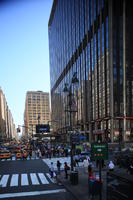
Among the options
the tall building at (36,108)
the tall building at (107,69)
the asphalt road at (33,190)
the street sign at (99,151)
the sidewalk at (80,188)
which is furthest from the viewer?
the tall building at (36,108)

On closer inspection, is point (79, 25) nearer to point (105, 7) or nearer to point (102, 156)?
point (105, 7)

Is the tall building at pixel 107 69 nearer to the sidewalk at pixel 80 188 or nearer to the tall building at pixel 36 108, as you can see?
the sidewalk at pixel 80 188

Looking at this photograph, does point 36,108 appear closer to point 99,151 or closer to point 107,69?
point 107,69

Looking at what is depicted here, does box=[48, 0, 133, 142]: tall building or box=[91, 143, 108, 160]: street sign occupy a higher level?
box=[48, 0, 133, 142]: tall building

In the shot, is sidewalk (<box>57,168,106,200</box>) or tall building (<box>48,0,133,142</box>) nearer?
sidewalk (<box>57,168,106,200</box>)

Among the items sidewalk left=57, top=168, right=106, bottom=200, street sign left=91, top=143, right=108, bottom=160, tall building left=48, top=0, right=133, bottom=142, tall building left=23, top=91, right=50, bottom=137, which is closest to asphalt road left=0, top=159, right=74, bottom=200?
sidewalk left=57, top=168, right=106, bottom=200

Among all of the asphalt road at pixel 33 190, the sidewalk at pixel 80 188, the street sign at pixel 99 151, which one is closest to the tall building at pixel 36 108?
the asphalt road at pixel 33 190

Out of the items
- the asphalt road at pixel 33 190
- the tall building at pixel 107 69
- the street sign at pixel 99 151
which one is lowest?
the asphalt road at pixel 33 190

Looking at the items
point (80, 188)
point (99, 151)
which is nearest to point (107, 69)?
point (80, 188)

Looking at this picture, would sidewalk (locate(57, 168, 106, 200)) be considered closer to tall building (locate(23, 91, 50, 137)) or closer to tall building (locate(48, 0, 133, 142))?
tall building (locate(48, 0, 133, 142))

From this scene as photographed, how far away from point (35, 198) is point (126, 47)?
4906 centimetres

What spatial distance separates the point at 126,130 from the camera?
171 ft

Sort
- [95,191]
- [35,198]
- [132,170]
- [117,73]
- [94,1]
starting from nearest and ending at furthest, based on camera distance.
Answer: [95,191] → [35,198] → [132,170] → [117,73] → [94,1]

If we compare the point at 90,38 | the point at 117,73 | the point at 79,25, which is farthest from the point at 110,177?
the point at 79,25
